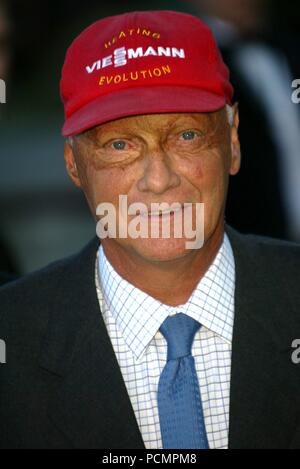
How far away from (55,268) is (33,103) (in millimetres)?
8459

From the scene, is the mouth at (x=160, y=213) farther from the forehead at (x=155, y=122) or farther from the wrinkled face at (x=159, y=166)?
the forehead at (x=155, y=122)

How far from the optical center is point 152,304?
2654 millimetres

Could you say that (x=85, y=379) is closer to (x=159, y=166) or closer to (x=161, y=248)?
(x=161, y=248)

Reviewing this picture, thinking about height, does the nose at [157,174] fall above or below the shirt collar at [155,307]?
above

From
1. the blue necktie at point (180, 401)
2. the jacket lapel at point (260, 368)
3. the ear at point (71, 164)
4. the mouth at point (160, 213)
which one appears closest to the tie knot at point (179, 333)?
the blue necktie at point (180, 401)

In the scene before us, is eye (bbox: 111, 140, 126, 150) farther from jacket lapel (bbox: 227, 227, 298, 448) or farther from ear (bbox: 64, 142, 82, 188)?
jacket lapel (bbox: 227, 227, 298, 448)

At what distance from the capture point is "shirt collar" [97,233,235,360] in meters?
2.63

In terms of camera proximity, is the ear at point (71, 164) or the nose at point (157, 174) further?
the ear at point (71, 164)

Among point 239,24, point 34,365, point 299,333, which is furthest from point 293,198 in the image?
point 34,365

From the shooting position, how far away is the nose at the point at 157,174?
8.03ft

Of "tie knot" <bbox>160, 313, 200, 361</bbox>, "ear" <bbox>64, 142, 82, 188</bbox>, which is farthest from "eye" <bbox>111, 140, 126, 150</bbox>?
"tie knot" <bbox>160, 313, 200, 361</bbox>

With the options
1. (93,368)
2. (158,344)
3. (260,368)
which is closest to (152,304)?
(158,344)

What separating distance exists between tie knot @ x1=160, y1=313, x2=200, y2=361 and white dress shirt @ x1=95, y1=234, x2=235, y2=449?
0.7 inches

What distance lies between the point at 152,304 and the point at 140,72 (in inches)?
26.1
